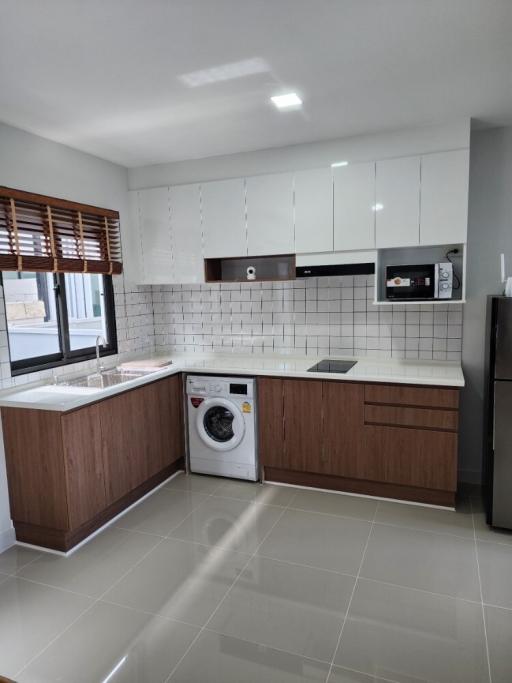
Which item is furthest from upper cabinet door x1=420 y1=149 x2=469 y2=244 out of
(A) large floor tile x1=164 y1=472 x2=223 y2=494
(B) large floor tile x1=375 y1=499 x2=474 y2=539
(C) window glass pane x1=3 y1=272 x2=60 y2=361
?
(C) window glass pane x1=3 y1=272 x2=60 y2=361

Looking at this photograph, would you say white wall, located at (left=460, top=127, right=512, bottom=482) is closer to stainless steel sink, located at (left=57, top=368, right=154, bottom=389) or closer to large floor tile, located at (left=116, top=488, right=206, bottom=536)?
large floor tile, located at (left=116, top=488, right=206, bottom=536)

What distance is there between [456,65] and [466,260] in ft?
4.52

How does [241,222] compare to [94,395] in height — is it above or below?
above

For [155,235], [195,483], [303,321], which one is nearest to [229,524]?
[195,483]

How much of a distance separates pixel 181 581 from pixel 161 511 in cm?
83

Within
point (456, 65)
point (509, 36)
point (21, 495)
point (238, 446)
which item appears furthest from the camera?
point (238, 446)

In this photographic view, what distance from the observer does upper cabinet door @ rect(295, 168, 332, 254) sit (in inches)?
133

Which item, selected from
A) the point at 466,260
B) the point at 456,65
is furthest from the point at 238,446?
the point at 456,65

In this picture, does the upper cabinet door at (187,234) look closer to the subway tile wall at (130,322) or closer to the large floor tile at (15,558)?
the subway tile wall at (130,322)

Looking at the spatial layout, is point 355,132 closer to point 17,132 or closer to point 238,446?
point 17,132

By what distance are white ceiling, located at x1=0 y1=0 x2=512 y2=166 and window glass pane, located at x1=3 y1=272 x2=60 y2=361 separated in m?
0.97

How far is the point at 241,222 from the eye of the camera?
3.66m

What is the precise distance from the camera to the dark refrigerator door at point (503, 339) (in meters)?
2.65

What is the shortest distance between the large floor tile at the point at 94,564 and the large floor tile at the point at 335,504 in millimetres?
1048
